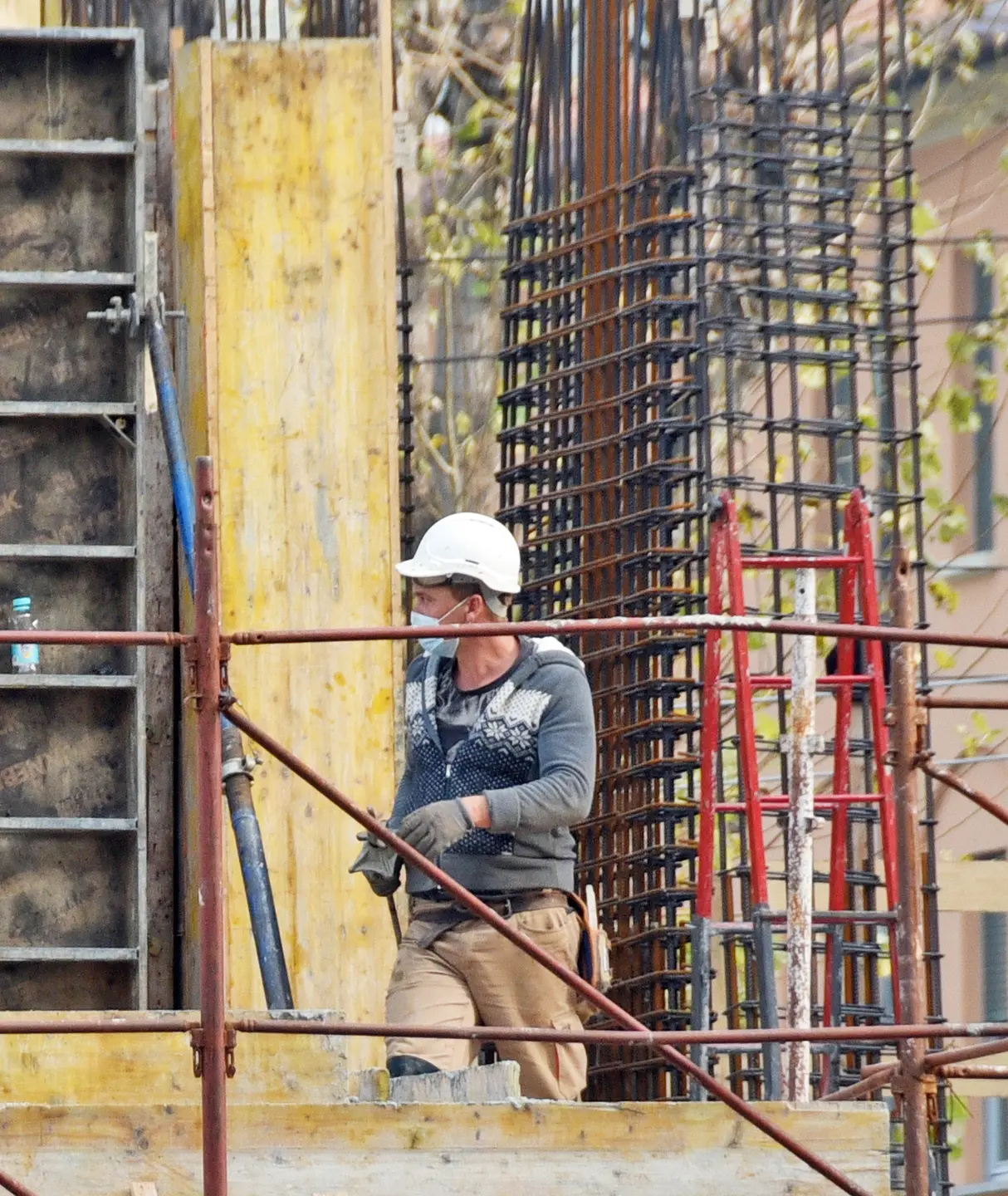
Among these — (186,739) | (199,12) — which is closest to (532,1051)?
(186,739)

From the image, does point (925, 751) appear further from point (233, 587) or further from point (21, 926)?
point (21, 926)

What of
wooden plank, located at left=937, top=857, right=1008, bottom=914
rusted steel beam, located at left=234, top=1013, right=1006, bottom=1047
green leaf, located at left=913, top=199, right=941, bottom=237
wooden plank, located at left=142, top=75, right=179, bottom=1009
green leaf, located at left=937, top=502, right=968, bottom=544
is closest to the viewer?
rusted steel beam, located at left=234, top=1013, right=1006, bottom=1047

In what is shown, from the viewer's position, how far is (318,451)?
34.6 ft

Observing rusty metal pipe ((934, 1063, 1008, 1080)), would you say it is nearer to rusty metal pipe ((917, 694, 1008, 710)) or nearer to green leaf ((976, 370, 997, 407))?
rusty metal pipe ((917, 694, 1008, 710))

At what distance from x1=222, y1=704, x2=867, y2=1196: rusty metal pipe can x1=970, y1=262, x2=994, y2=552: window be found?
15894 mm

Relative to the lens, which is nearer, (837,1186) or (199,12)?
(837,1186)

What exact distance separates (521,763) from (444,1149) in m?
1.33

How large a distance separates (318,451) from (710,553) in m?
1.59

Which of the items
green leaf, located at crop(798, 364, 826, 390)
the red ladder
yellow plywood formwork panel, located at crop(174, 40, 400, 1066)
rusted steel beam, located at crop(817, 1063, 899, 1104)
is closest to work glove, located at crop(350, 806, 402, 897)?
rusted steel beam, located at crop(817, 1063, 899, 1104)

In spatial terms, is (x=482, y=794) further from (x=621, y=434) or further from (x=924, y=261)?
(x=924, y=261)

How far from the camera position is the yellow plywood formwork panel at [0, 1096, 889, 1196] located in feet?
23.0

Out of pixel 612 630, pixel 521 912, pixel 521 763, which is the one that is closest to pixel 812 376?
pixel 521 763

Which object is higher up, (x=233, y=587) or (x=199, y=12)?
(x=199, y=12)

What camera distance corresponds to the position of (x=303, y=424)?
34.6 feet
